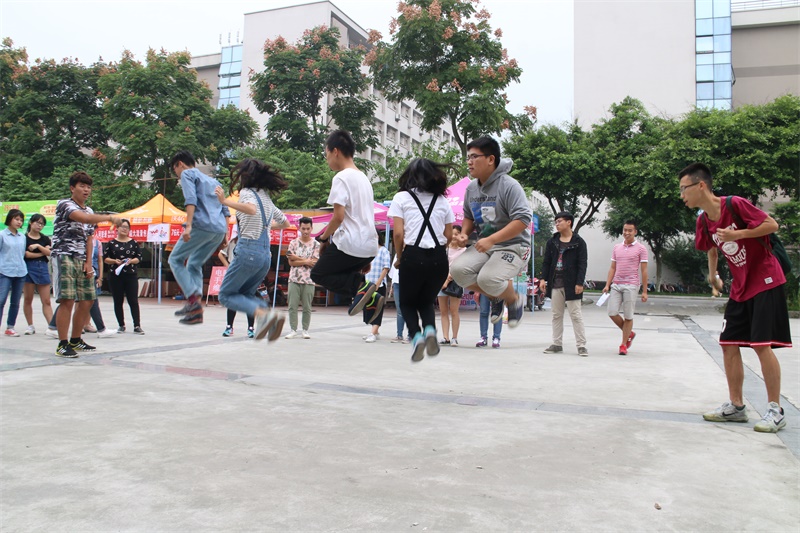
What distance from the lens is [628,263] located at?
8789mm

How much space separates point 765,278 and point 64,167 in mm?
32160

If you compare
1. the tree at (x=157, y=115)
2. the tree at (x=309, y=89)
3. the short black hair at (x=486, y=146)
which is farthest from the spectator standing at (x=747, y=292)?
the tree at (x=309, y=89)

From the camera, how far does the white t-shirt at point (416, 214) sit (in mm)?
4461

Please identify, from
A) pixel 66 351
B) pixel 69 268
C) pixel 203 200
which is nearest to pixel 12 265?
pixel 69 268

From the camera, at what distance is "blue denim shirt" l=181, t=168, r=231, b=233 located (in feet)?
15.6

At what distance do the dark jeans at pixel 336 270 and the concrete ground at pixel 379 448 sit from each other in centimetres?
103

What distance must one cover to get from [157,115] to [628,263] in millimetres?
24455

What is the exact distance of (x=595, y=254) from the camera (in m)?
44.5

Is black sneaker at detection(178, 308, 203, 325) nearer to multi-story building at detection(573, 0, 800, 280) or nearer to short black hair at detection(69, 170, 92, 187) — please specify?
short black hair at detection(69, 170, 92, 187)

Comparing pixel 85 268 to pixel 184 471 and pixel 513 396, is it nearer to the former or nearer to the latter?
pixel 184 471

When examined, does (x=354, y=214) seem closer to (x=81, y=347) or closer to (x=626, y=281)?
(x=81, y=347)

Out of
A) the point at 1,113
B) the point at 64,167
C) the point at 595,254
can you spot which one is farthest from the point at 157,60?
the point at 595,254

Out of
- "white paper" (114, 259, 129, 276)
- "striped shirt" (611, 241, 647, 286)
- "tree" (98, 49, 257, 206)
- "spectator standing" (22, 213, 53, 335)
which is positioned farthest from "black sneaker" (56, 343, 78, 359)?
"tree" (98, 49, 257, 206)

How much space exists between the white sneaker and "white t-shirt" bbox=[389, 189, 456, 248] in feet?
9.23
